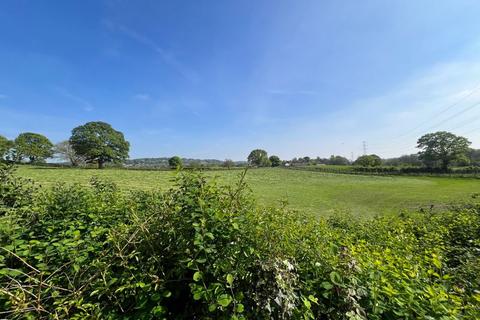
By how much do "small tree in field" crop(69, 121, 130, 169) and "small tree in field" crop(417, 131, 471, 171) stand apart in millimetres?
80788

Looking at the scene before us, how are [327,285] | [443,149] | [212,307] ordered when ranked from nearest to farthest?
[212,307] < [327,285] < [443,149]

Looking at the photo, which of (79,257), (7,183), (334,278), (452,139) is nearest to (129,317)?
(79,257)

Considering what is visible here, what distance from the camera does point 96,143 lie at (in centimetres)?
5012

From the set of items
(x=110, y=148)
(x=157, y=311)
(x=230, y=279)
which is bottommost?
(x=157, y=311)

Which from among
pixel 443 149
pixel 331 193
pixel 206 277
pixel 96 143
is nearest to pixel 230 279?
pixel 206 277

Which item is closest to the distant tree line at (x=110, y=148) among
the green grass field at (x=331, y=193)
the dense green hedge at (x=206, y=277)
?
the green grass field at (x=331, y=193)

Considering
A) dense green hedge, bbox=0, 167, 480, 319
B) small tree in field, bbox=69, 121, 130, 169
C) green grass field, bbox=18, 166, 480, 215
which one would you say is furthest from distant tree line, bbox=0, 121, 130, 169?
dense green hedge, bbox=0, 167, 480, 319

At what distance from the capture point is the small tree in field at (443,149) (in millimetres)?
58312

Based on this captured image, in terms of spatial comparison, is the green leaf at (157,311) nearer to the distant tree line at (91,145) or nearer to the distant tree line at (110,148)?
the distant tree line at (110,148)

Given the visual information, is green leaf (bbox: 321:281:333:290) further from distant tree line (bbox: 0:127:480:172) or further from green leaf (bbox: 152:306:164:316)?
distant tree line (bbox: 0:127:480:172)

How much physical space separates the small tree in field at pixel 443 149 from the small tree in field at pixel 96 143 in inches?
3181

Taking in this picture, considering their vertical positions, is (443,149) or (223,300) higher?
(443,149)

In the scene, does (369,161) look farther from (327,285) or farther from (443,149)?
(327,285)

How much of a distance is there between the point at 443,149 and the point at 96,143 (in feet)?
282
